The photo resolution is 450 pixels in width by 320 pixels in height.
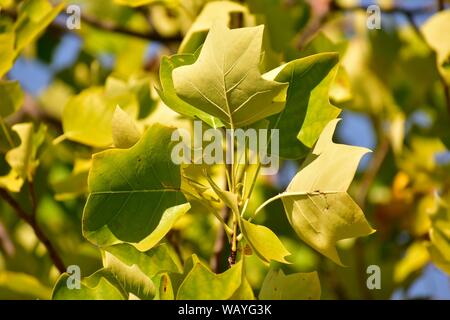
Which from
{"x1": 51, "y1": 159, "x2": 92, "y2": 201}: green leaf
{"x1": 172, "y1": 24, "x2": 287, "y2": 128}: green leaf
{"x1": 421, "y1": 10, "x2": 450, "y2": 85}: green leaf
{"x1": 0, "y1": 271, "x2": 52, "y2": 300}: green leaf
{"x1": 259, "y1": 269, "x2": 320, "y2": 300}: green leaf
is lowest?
{"x1": 0, "y1": 271, "x2": 52, "y2": 300}: green leaf

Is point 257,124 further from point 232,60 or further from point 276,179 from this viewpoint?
point 276,179

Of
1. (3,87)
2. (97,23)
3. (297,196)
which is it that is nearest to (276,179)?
(97,23)

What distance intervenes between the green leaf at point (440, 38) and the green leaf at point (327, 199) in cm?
56

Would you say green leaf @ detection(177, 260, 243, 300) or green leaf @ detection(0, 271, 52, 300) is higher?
green leaf @ detection(177, 260, 243, 300)

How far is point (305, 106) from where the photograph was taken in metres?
1.02

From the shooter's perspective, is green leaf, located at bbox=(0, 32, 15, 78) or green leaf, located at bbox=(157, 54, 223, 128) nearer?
green leaf, located at bbox=(157, 54, 223, 128)

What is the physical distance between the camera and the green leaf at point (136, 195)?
941 millimetres

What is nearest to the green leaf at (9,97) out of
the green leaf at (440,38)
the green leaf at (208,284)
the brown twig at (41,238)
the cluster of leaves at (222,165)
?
the cluster of leaves at (222,165)

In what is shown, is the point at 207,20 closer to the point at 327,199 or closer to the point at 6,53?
the point at 6,53

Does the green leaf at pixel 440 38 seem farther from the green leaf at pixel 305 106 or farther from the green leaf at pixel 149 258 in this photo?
the green leaf at pixel 149 258

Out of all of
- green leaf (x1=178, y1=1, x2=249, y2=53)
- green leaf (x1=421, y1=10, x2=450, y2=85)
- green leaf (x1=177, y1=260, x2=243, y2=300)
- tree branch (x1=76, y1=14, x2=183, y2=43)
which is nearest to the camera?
green leaf (x1=177, y1=260, x2=243, y2=300)

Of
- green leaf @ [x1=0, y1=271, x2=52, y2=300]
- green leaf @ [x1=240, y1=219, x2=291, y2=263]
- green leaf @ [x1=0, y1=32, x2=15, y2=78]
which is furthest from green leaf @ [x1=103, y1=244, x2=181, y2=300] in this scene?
green leaf @ [x1=0, y1=32, x2=15, y2=78]

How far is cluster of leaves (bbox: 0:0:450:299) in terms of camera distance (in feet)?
3.02

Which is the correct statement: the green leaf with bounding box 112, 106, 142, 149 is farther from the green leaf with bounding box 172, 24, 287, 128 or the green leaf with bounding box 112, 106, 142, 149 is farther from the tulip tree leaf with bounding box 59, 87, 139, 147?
the tulip tree leaf with bounding box 59, 87, 139, 147
